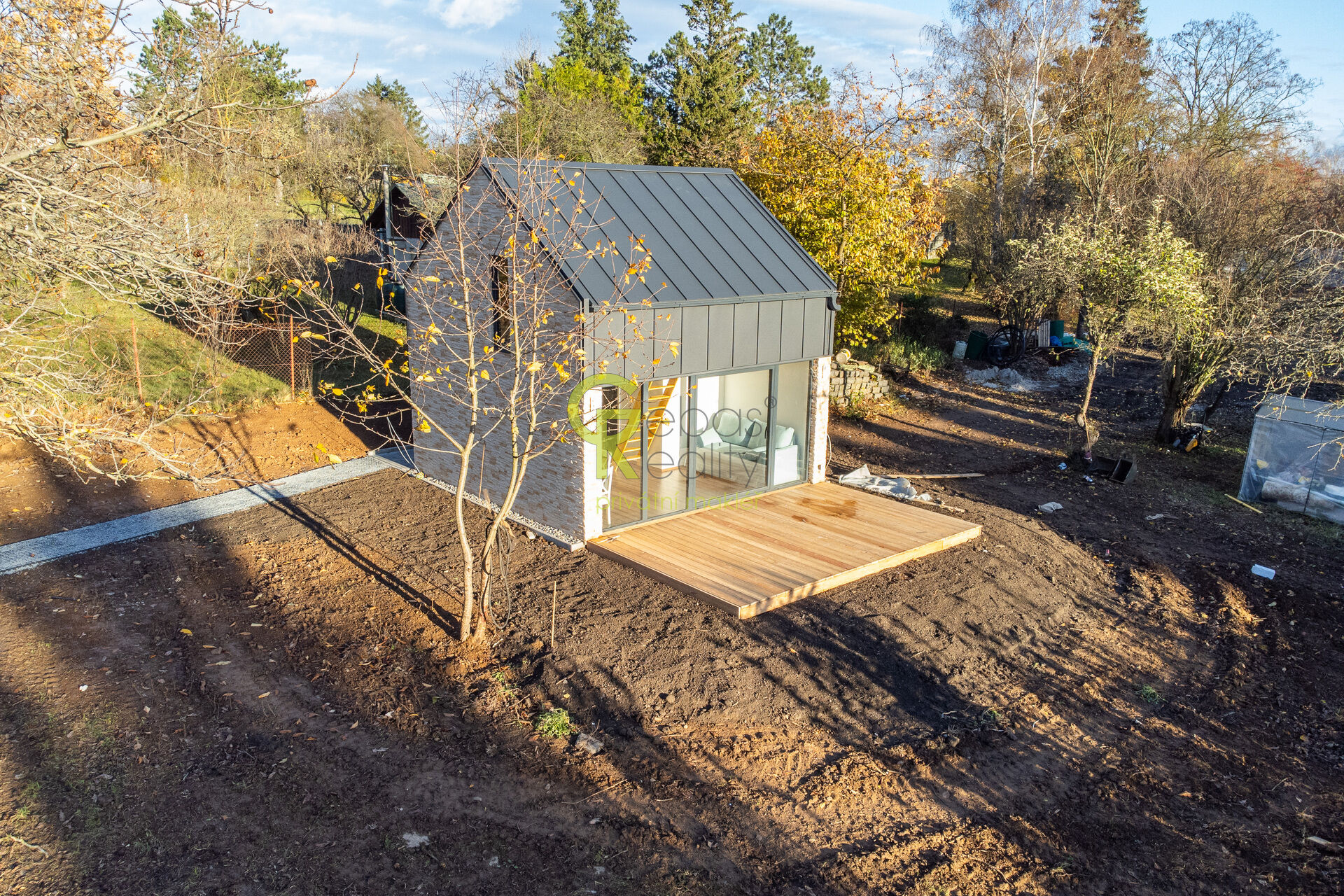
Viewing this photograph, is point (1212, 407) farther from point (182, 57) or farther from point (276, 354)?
point (276, 354)

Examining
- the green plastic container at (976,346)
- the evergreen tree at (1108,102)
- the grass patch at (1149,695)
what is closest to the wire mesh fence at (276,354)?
the grass patch at (1149,695)

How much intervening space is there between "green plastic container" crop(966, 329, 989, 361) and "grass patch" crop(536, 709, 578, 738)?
19.3m

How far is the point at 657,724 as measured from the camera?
6.68 m

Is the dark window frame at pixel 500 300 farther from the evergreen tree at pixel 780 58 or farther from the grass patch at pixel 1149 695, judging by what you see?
the evergreen tree at pixel 780 58

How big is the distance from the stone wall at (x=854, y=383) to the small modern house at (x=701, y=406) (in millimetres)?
5984

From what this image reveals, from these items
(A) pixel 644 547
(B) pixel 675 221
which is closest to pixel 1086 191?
(B) pixel 675 221

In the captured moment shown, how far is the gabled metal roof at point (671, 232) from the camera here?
30.7 feet

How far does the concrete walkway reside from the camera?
9.34 metres

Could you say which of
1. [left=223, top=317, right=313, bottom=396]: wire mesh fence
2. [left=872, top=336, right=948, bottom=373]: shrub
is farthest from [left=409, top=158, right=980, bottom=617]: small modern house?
[left=872, top=336, right=948, bottom=373]: shrub

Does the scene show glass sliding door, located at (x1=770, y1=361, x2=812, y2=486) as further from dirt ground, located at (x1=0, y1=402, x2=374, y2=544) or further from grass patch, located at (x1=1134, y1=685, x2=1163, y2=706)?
dirt ground, located at (x1=0, y1=402, x2=374, y2=544)

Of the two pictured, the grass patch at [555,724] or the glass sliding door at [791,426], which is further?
the glass sliding door at [791,426]

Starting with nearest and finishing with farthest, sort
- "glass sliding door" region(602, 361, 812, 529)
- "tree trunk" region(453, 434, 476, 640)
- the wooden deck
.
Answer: "tree trunk" region(453, 434, 476, 640) → the wooden deck → "glass sliding door" region(602, 361, 812, 529)

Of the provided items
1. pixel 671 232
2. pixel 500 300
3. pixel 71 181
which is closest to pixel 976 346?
pixel 671 232

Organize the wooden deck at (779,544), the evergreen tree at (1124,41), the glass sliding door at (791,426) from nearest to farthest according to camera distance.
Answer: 1. the wooden deck at (779,544)
2. the glass sliding door at (791,426)
3. the evergreen tree at (1124,41)
